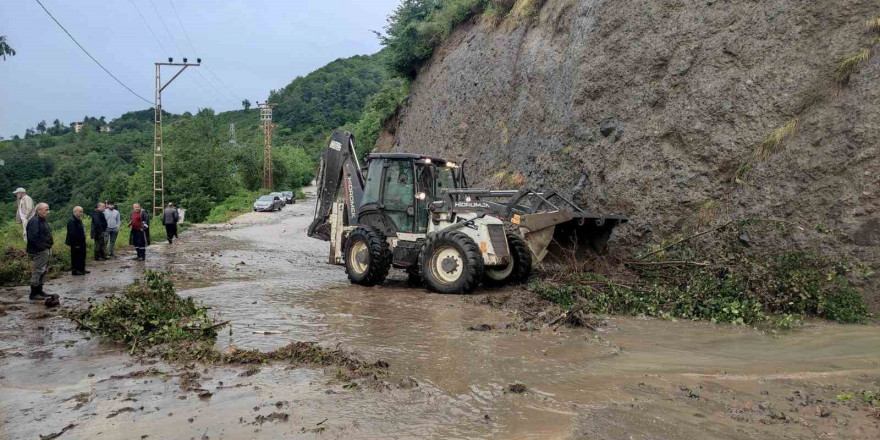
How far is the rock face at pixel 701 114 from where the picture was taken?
10383 mm

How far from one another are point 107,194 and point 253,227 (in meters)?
37.1

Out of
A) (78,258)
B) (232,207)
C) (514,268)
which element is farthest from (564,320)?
(232,207)

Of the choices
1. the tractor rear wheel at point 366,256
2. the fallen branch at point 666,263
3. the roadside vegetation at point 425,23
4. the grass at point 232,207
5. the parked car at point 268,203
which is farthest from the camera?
the parked car at point 268,203

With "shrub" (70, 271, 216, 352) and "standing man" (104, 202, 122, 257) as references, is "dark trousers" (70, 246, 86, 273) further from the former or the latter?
"shrub" (70, 271, 216, 352)

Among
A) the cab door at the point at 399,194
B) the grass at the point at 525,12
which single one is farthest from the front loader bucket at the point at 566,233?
the grass at the point at 525,12

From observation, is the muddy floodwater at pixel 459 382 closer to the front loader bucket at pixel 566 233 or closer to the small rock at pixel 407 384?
the small rock at pixel 407 384

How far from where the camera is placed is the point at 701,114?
12.8 m

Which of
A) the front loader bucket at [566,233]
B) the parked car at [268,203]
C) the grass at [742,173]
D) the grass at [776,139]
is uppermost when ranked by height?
the grass at [776,139]

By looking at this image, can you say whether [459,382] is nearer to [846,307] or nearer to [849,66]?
[846,307]

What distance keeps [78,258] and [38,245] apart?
Result: 3.64 metres

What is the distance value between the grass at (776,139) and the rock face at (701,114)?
84 mm

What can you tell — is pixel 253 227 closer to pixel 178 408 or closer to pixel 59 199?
pixel 178 408

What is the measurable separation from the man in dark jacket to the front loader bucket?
1158 cm

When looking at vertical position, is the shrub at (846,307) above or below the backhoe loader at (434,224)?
below
